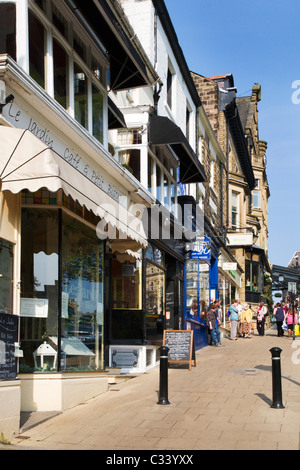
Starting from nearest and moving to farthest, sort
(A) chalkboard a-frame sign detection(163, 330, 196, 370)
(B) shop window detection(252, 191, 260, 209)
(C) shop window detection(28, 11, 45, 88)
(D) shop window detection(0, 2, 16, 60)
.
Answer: (D) shop window detection(0, 2, 16, 60)
(C) shop window detection(28, 11, 45, 88)
(A) chalkboard a-frame sign detection(163, 330, 196, 370)
(B) shop window detection(252, 191, 260, 209)

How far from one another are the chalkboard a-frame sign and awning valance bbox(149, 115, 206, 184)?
480 centimetres

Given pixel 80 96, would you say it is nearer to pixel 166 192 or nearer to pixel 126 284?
pixel 126 284

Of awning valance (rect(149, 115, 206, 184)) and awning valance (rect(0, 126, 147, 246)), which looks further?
awning valance (rect(149, 115, 206, 184))

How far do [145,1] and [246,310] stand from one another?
14379 millimetres

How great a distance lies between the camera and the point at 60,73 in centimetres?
972

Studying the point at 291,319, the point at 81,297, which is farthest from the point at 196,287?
the point at 81,297

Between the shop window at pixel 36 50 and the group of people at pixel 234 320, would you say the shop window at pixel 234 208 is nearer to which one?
the group of people at pixel 234 320

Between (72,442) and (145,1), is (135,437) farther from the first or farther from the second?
(145,1)

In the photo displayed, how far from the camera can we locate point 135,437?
23.8ft

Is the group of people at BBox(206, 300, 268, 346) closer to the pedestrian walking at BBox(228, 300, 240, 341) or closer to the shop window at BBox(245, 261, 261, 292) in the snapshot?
the pedestrian walking at BBox(228, 300, 240, 341)

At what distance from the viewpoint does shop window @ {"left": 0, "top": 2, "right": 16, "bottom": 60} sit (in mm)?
8242

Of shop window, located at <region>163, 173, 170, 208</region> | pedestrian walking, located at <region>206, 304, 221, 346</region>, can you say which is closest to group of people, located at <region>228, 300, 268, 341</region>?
pedestrian walking, located at <region>206, 304, 221, 346</region>
